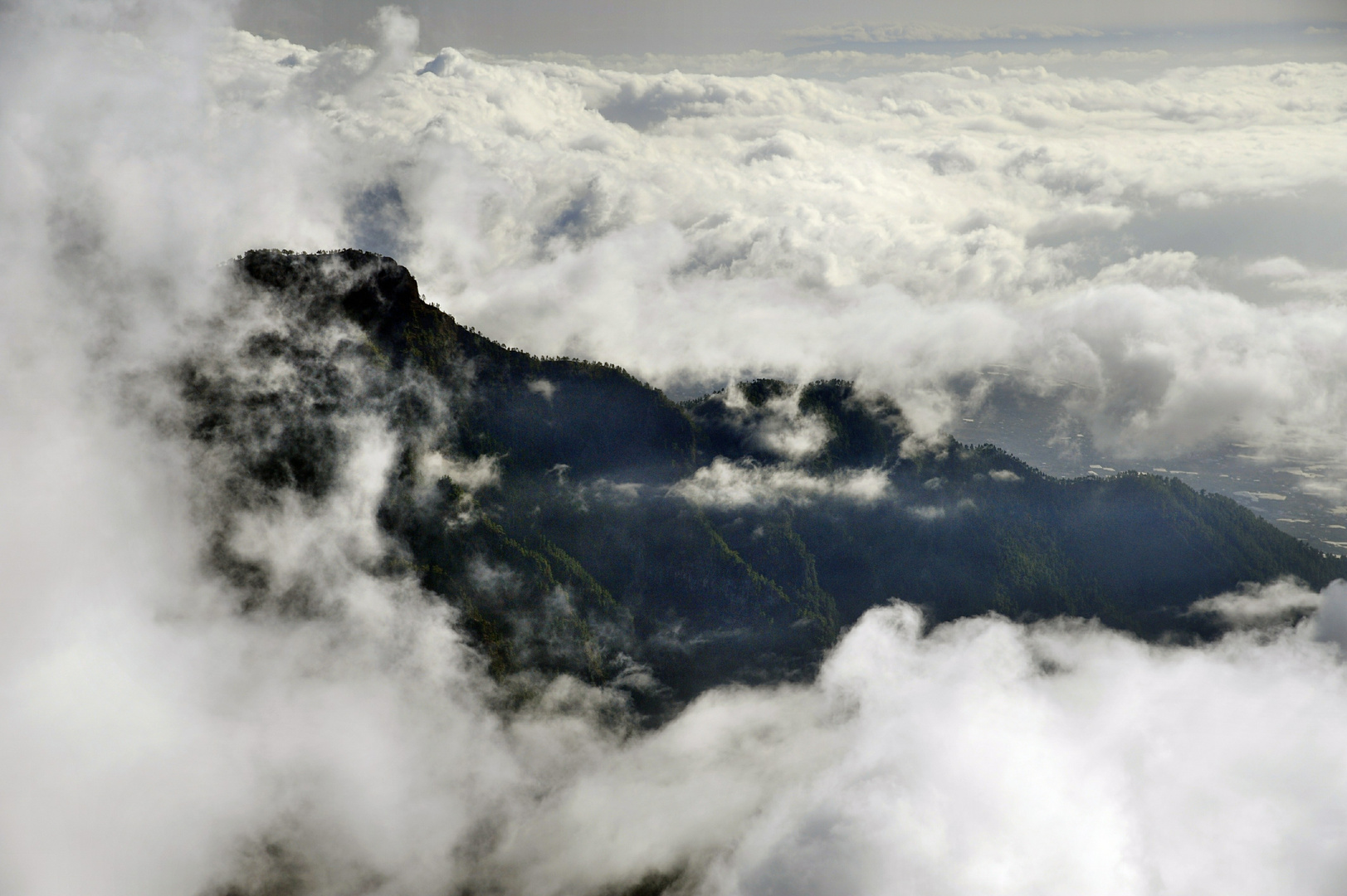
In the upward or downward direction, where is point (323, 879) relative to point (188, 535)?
downward

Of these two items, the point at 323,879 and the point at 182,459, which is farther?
the point at 323,879

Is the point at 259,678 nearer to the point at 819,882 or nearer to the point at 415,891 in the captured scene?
the point at 415,891

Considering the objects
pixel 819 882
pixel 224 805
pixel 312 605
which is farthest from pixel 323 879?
pixel 819 882

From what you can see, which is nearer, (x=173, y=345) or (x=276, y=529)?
(x=173, y=345)

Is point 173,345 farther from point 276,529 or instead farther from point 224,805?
point 224,805

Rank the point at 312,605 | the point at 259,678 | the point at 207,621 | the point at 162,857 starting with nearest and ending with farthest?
the point at 162,857 < the point at 207,621 < the point at 259,678 < the point at 312,605

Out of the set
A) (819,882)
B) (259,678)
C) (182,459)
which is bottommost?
(819,882)

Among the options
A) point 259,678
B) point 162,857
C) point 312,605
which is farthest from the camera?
point 312,605

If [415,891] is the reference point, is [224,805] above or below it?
above

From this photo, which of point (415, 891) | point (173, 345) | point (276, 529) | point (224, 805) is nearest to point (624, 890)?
point (415, 891)
